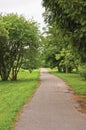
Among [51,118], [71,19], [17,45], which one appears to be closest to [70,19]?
[71,19]

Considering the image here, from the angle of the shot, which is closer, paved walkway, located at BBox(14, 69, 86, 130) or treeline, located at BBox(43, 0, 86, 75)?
paved walkway, located at BBox(14, 69, 86, 130)

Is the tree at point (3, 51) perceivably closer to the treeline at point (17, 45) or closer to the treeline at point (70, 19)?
the treeline at point (17, 45)

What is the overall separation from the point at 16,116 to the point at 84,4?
5.82m

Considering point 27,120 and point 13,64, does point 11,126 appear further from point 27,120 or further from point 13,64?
point 13,64

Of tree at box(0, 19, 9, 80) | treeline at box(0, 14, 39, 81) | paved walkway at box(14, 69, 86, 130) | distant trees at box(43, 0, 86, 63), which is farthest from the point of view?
treeline at box(0, 14, 39, 81)

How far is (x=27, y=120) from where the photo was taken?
11.7 metres

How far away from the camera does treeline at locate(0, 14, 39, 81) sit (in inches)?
1581

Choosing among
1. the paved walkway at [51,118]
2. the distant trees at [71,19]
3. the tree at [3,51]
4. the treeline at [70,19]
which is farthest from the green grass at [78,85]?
the tree at [3,51]

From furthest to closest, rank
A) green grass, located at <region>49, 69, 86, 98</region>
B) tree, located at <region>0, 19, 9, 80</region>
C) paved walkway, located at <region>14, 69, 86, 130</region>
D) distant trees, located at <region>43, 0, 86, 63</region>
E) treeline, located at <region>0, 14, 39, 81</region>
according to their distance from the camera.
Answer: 1. treeline, located at <region>0, 14, 39, 81</region>
2. tree, located at <region>0, 19, 9, 80</region>
3. green grass, located at <region>49, 69, 86, 98</region>
4. distant trees, located at <region>43, 0, 86, 63</region>
5. paved walkway, located at <region>14, 69, 86, 130</region>

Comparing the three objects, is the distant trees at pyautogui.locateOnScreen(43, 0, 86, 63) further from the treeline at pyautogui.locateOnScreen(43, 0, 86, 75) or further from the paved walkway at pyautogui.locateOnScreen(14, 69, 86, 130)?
the paved walkway at pyautogui.locateOnScreen(14, 69, 86, 130)

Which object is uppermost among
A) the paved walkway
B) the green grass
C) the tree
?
the tree

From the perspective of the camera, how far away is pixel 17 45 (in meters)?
41.5

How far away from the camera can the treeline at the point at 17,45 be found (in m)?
40.2

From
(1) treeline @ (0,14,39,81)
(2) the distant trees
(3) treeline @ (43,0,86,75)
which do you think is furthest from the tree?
(2) the distant trees
